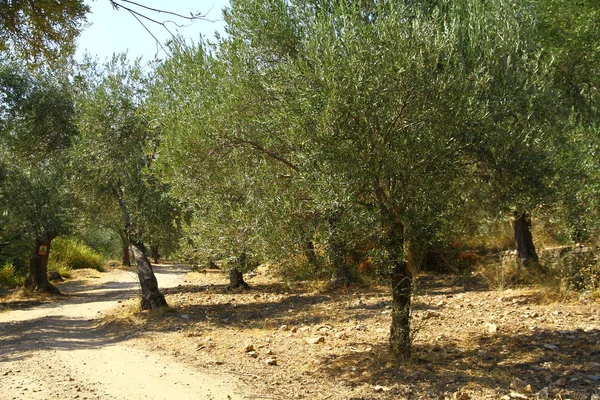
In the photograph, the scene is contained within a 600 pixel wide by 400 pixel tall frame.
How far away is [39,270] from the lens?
21.2 meters

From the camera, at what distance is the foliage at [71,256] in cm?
3085

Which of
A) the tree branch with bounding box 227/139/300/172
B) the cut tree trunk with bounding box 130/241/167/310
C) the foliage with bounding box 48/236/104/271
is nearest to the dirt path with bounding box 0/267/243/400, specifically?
the cut tree trunk with bounding box 130/241/167/310

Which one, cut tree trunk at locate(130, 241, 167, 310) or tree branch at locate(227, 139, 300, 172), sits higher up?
tree branch at locate(227, 139, 300, 172)

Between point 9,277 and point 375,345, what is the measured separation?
20.8 m

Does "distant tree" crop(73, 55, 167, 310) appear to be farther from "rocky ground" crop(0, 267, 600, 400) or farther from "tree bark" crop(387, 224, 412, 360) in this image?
"tree bark" crop(387, 224, 412, 360)

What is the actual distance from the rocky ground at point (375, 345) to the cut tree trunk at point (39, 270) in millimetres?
7196

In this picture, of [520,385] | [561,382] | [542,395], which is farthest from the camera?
[561,382]

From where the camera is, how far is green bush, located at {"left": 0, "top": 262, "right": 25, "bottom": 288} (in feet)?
78.8

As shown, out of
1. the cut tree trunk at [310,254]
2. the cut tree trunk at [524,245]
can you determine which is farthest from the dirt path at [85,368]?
the cut tree trunk at [524,245]

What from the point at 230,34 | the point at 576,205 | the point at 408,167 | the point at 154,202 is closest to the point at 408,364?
the point at 408,167

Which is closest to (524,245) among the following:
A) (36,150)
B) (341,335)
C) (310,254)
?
(341,335)

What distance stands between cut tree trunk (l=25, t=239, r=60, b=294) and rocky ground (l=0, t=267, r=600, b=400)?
7.20 metres

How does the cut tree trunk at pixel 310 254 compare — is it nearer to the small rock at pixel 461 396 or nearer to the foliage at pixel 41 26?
the small rock at pixel 461 396

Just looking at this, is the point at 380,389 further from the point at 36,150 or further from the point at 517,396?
the point at 36,150
